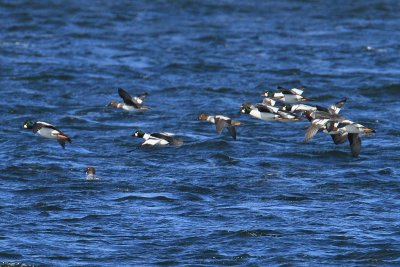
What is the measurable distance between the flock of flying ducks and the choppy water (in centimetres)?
51

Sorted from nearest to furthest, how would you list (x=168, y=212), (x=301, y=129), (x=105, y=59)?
1. (x=168, y=212)
2. (x=301, y=129)
3. (x=105, y=59)

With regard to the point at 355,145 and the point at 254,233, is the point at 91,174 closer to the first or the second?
the point at 254,233

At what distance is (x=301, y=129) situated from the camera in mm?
28531

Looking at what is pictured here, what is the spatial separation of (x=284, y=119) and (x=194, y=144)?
9.79 feet

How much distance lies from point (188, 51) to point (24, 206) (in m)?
19.7

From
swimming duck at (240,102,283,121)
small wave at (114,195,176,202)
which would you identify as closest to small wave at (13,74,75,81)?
swimming duck at (240,102,283,121)

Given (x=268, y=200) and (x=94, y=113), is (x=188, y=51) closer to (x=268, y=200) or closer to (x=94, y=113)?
(x=94, y=113)

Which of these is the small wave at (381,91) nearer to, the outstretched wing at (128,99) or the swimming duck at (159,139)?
the outstretched wing at (128,99)

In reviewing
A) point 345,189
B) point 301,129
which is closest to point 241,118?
point 301,129

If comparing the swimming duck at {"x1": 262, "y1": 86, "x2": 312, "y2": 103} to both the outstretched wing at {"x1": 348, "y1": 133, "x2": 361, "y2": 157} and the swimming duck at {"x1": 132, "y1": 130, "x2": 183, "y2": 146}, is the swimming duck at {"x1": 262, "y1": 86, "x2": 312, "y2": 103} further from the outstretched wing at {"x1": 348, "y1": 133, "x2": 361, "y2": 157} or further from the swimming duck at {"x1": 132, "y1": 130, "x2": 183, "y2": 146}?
the swimming duck at {"x1": 132, "y1": 130, "x2": 183, "y2": 146}

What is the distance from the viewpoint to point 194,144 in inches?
1047

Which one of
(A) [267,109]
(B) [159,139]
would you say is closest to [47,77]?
(B) [159,139]

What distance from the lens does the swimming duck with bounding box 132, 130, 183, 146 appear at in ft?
78.5

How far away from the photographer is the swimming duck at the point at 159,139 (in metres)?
23.9
